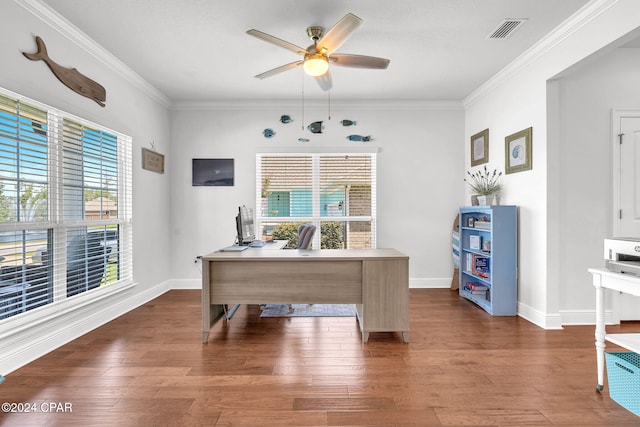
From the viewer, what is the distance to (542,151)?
10.2ft

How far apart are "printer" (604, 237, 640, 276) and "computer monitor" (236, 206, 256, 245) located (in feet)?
9.19

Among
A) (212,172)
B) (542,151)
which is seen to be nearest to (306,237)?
(212,172)

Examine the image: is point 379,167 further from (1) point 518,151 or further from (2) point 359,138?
(1) point 518,151

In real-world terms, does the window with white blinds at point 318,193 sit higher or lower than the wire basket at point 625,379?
higher

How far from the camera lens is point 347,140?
15.6ft

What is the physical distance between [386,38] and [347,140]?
6.15 feet

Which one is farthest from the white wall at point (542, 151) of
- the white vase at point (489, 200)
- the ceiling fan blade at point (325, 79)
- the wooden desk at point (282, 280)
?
the ceiling fan blade at point (325, 79)

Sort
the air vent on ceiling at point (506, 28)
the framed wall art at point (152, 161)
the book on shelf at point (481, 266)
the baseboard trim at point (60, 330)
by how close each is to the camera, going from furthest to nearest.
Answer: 1. the framed wall art at point (152, 161)
2. the book on shelf at point (481, 266)
3. the air vent on ceiling at point (506, 28)
4. the baseboard trim at point (60, 330)

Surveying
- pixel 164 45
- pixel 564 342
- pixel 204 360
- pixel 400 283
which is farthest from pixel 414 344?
pixel 164 45

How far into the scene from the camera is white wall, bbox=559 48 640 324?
122 inches

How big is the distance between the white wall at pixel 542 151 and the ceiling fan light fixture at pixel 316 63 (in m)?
2.02

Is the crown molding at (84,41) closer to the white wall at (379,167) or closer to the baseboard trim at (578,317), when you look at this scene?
the white wall at (379,167)

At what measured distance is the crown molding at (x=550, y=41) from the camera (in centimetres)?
246

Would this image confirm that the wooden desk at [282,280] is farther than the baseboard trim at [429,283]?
No
